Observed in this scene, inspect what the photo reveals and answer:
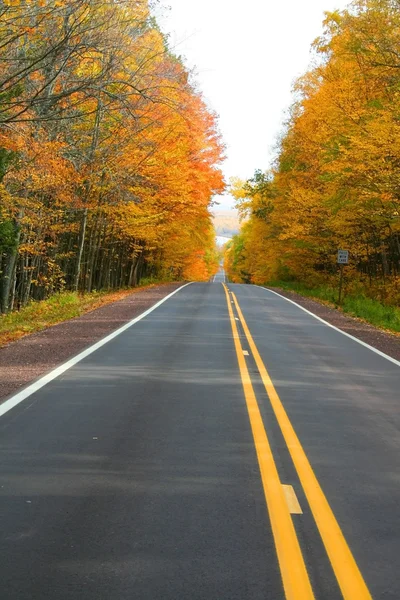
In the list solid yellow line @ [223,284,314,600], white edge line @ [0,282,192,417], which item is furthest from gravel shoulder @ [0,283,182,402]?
solid yellow line @ [223,284,314,600]

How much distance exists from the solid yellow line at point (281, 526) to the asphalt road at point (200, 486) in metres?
0.01

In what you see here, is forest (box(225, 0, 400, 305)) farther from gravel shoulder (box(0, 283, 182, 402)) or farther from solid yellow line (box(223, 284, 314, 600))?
solid yellow line (box(223, 284, 314, 600))

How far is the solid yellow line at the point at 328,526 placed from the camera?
3570mm

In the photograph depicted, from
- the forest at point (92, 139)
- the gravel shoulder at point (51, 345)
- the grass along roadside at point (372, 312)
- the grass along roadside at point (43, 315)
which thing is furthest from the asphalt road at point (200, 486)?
the grass along roadside at point (372, 312)

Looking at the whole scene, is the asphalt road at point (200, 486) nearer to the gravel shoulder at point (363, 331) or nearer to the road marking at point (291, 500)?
the road marking at point (291, 500)

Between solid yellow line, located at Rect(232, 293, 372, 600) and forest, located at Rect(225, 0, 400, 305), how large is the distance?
14.3 m

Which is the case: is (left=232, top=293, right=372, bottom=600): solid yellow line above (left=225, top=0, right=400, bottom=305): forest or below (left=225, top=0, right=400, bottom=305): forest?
below

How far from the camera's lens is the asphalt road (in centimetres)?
361

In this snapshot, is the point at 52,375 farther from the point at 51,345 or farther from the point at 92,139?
the point at 92,139

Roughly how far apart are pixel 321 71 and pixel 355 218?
805 centimetres

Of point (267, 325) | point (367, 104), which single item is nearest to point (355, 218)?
point (367, 104)

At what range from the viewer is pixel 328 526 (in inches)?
173

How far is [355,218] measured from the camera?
27.0 m

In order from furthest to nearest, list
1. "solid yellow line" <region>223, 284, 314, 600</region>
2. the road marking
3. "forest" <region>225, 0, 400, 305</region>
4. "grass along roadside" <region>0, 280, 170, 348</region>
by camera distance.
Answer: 1. "forest" <region>225, 0, 400, 305</region>
2. "grass along roadside" <region>0, 280, 170, 348</region>
3. the road marking
4. "solid yellow line" <region>223, 284, 314, 600</region>
